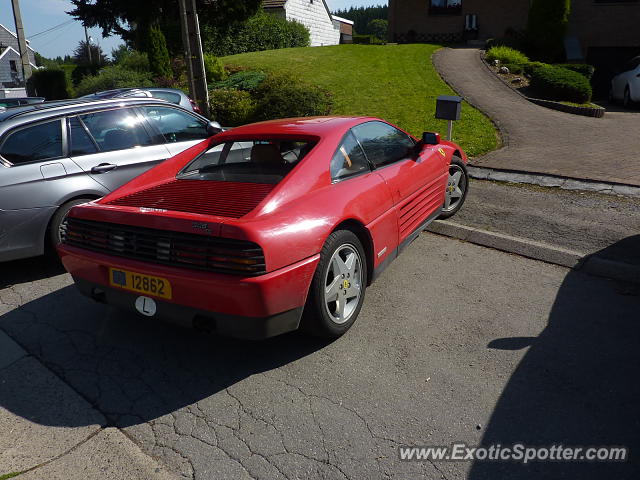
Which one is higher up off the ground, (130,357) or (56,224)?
(56,224)

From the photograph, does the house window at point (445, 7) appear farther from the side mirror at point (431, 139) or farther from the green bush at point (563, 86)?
the side mirror at point (431, 139)

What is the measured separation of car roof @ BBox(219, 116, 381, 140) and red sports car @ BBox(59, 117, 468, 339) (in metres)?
0.02

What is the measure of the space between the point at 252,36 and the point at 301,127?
88.4 feet

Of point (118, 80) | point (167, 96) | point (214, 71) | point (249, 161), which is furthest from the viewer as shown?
point (118, 80)

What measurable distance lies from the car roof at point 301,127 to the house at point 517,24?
60.3 feet

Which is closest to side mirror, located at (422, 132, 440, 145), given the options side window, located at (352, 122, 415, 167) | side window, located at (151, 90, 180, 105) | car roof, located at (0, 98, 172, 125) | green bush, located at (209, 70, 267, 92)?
side window, located at (352, 122, 415, 167)

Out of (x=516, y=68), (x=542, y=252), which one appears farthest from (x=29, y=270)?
(x=516, y=68)

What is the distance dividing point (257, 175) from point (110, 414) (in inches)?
74.9

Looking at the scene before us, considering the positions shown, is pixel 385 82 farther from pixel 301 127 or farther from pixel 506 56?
pixel 301 127

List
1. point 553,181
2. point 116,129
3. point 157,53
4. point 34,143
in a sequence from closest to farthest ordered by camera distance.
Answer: point 34,143 < point 116,129 < point 553,181 < point 157,53

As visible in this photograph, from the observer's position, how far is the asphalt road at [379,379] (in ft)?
8.47

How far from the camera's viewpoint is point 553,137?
33.4 feet

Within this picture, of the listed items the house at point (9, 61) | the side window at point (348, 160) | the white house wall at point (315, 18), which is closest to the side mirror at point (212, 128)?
the side window at point (348, 160)

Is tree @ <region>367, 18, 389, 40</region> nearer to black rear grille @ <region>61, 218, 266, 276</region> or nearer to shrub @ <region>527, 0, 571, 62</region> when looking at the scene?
shrub @ <region>527, 0, 571, 62</region>
